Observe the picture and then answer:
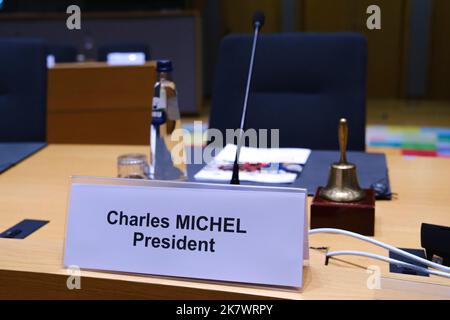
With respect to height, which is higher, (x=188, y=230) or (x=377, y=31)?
(x=377, y=31)

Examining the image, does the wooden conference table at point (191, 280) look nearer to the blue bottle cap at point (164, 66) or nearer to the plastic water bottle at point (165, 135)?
the plastic water bottle at point (165, 135)

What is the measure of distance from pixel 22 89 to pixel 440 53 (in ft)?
19.2

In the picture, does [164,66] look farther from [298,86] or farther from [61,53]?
[61,53]

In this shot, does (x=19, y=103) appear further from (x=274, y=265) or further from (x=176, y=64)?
(x=176, y=64)

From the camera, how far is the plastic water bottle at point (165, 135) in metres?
1.12

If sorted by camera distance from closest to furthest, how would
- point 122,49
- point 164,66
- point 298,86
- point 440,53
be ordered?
point 164,66 → point 298,86 → point 122,49 → point 440,53

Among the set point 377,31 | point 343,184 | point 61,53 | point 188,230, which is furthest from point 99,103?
point 377,31

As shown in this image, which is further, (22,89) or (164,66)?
(22,89)

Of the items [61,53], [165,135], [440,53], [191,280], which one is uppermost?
[440,53]

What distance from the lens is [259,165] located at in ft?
4.02

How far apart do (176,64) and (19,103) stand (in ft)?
12.8

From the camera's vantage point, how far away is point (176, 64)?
18.1ft
